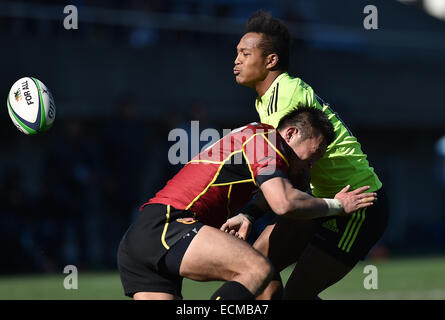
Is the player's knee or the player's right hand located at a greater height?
the player's right hand

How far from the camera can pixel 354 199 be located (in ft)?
19.4

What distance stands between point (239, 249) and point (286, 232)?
1366 millimetres

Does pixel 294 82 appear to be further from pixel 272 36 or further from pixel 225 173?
pixel 225 173

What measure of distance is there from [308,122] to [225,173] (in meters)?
0.68

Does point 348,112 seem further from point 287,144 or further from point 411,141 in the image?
point 287,144

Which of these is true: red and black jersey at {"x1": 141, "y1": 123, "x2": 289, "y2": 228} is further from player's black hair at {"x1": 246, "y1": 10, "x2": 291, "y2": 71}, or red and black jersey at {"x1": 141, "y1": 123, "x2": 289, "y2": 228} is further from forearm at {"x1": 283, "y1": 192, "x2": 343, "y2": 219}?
player's black hair at {"x1": 246, "y1": 10, "x2": 291, "y2": 71}

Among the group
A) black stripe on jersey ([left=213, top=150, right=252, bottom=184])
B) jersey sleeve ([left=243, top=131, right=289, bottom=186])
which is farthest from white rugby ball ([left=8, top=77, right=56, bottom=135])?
jersey sleeve ([left=243, top=131, right=289, bottom=186])

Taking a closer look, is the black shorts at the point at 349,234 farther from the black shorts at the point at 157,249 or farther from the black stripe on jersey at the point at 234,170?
the black shorts at the point at 157,249

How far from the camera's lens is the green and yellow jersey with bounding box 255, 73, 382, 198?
633 centimetres

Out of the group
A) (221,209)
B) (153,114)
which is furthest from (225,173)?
(153,114)

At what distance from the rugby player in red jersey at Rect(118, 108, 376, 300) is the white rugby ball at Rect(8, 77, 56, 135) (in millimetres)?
2280

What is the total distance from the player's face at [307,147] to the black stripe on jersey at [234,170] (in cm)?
38

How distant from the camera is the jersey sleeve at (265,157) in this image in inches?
212

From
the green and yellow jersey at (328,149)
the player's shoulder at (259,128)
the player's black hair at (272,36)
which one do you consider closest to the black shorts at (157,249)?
the player's shoulder at (259,128)
